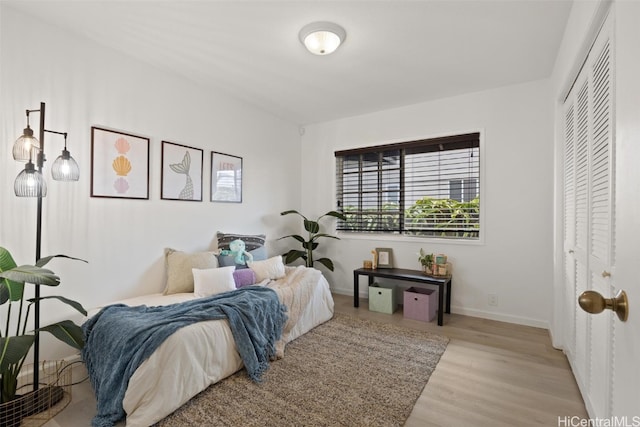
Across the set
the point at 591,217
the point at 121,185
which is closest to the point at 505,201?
the point at 591,217

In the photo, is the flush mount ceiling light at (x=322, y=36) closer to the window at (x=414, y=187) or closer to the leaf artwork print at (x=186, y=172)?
the leaf artwork print at (x=186, y=172)

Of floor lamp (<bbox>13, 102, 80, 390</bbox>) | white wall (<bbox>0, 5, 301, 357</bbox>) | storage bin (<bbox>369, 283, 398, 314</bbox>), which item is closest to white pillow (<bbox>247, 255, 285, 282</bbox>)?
white wall (<bbox>0, 5, 301, 357</bbox>)

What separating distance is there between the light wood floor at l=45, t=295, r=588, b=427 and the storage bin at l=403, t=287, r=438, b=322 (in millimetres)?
365

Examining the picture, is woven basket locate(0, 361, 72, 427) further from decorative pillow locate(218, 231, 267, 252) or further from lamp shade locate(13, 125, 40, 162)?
decorative pillow locate(218, 231, 267, 252)

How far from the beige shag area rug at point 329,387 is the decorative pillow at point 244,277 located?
721 mm

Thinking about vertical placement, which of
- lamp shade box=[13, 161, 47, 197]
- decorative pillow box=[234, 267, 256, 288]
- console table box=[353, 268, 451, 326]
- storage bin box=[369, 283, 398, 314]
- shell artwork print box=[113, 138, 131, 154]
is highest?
shell artwork print box=[113, 138, 131, 154]

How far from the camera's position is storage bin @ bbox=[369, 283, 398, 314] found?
3.68 meters

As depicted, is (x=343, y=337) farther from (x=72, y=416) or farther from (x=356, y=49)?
(x=356, y=49)

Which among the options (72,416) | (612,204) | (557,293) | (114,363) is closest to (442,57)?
(612,204)

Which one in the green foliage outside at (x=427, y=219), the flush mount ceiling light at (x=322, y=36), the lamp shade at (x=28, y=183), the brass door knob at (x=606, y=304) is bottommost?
the brass door knob at (x=606, y=304)

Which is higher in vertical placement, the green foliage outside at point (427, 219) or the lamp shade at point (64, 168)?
the lamp shade at point (64, 168)

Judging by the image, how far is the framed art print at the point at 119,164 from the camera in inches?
100

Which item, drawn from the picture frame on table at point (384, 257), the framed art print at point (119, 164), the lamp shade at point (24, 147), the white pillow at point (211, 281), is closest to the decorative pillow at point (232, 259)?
the white pillow at point (211, 281)

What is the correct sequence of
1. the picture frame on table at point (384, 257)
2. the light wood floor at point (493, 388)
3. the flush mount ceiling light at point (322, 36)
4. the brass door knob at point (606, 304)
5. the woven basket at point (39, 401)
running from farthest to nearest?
the picture frame on table at point (384, 257) < the flush mount ceiling light at point (322, 36) < the light wood floor at point (493, 388) < the woven basket at point (39, 401) < the brass door knob at point (606, 304)
